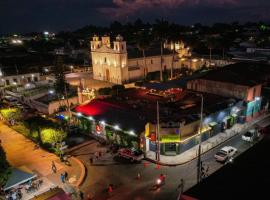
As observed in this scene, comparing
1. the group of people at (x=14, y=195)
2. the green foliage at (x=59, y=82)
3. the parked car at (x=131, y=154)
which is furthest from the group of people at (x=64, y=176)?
the green foliage at (x=59, y=82)

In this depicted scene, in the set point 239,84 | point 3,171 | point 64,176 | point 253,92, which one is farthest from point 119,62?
point 3,171

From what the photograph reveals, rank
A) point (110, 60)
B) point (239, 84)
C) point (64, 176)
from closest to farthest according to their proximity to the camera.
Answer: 1. point (64, 176)
2. point (239, 84)
3. point (110, 60)

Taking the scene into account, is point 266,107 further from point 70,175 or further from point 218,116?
point 70,175

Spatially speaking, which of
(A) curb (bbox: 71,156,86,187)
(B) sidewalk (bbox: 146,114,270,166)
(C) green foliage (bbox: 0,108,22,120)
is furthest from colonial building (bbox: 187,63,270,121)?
(C) green foliage (bbox: 0,108,22,120)

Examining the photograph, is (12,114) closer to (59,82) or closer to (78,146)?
(59,82)

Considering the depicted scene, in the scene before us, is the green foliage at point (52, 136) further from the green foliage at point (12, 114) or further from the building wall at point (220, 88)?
the building wall at point (220, 88)

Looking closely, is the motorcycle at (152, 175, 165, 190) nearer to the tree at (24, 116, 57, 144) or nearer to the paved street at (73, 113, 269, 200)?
the paved street at (73, 113, 269, 200)
